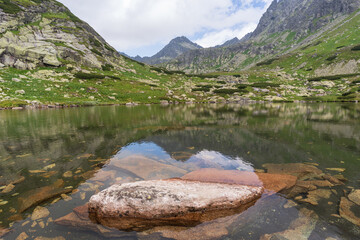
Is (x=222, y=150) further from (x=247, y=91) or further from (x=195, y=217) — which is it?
(x=247, y=91)

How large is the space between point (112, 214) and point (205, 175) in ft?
20.6

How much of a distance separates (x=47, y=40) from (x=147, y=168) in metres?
135

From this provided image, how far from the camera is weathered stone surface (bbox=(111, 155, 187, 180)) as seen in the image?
12047 millimetres

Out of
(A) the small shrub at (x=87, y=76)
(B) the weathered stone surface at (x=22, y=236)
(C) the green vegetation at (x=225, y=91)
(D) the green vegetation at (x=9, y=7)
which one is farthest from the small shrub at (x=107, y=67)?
(B) the weathered stone surface at (x=22, y=236)

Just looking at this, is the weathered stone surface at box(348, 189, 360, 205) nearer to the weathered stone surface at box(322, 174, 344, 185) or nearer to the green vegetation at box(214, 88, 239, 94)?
the weathered stone surface at box(322, 174, 344, 185)

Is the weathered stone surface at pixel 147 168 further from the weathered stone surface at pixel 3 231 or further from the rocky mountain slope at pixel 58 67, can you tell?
the rocky mountain slope at pixel 58 67

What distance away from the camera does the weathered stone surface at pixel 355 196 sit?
28.0 feet

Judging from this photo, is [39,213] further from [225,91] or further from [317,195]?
[225,91]

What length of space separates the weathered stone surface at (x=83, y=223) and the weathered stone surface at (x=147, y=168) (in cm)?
437

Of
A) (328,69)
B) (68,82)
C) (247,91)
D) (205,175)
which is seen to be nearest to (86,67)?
(68,82)

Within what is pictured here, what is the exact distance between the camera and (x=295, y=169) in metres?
12.6

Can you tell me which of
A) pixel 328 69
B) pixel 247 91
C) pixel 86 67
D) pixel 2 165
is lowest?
pixel 2 165

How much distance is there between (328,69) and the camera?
156500 millimetres

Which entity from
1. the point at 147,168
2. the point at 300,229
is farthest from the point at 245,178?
the point at 147,168
